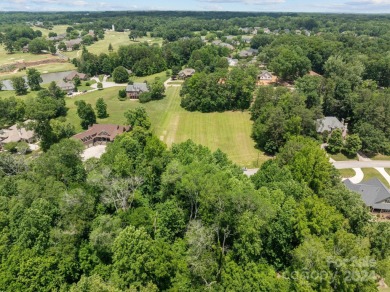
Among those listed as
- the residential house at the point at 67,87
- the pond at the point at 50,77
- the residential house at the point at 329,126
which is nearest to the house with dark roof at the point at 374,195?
the residential house at the point at 329,126

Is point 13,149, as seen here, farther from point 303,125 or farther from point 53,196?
point 303,125

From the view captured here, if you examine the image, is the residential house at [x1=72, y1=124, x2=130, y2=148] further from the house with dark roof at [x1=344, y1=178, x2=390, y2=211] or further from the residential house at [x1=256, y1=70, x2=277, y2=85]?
the residential house at [x1=256, y1=70, x2=277, y2=85]

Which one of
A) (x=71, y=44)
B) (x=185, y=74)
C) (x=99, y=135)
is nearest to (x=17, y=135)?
(x=99, y=135)

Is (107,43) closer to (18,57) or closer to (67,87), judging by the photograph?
(18,57)

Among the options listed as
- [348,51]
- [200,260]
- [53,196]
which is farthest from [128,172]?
[348,51]

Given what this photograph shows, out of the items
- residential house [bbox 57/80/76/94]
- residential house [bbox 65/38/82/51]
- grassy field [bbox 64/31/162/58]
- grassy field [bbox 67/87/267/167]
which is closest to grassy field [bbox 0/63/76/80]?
grassy field [bbox 64/31/162/58]

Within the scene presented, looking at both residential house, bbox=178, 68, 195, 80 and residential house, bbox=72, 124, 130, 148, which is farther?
residential house, bbox=178, 68, 195, 80
